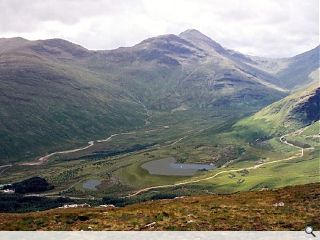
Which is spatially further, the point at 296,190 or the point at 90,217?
the point at 296,190
